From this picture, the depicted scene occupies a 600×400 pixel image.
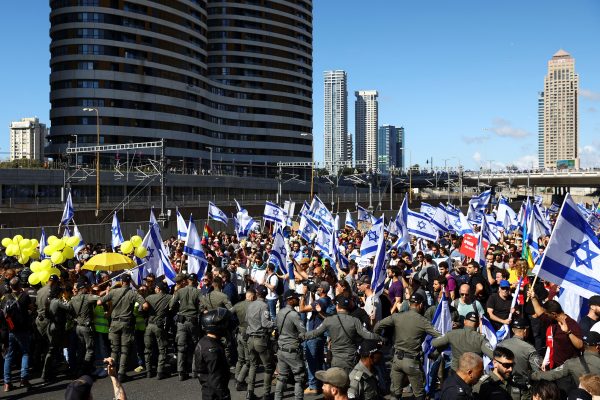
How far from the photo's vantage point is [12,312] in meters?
10.3

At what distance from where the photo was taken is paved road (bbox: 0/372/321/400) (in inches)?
390

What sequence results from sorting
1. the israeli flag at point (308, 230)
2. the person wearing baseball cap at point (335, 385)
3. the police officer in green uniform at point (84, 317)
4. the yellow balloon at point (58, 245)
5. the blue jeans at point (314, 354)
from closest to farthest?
the person wearing baseball cap at point (335, 385) < the blue jeans at point (314, 354) < the police officer in green uniform at point (84, 317) < the yellow balloon at point (58, 245) < the israeli flag at point (308, 230)

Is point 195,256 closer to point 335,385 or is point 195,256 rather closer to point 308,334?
point 308,334

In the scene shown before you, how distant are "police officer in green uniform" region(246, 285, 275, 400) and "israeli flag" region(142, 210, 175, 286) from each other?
394 cm

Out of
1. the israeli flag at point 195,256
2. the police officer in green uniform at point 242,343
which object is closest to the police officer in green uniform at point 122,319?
the police officer in green uniform at point 242,343

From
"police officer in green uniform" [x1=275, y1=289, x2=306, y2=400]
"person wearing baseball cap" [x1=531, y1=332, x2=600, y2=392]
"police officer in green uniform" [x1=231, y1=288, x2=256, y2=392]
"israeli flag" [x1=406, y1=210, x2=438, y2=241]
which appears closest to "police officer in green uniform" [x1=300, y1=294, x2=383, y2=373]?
"police officer in green uniform" [x1=275, y1=289, x2=306, y2=400]

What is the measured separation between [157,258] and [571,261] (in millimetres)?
8536

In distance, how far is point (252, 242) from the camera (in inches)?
949

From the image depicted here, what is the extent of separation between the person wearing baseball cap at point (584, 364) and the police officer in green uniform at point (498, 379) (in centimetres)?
46

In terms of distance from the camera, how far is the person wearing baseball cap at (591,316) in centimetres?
783

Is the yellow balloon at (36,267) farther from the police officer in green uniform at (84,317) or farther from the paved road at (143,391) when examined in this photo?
the paved road at (143,391)

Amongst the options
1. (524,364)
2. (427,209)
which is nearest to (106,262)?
(524,364)

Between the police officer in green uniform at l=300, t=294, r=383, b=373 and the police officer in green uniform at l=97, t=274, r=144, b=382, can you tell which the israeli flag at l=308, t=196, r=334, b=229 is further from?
the police officer in green uniform at l=300, t=294, r=383, b=373

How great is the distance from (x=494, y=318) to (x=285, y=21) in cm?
9985
